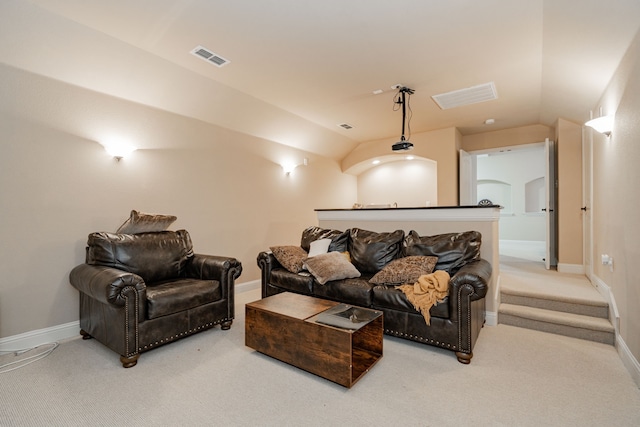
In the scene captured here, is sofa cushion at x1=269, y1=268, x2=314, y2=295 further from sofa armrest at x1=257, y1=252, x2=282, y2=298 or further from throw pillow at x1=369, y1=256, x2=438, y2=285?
throw pillow at x1=369, y1=256, x2=438, y2=285

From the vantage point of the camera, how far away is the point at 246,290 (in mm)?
4715

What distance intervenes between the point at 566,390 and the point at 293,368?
1.89 metres

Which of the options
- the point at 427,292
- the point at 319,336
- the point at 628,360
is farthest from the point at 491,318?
the point at 319,336

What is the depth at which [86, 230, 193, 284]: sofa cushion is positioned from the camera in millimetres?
2887

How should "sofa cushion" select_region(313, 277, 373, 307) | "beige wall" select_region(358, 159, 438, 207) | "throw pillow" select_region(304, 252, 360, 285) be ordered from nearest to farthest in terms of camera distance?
"sofa cushion" select_region(313, 277, 373, 307) → "throw pillow" select_region(304, 252, 360, 285) → "beige wall" select_region(358, 159, 438, 207)

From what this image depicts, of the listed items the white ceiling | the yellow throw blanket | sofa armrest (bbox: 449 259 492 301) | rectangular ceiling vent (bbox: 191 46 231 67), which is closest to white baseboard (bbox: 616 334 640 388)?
sofa armrest (bbox: 449 259 492 301)

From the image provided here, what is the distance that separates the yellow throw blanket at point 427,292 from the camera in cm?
256

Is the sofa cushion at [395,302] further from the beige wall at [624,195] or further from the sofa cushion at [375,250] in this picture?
the beige wall at [624,195]

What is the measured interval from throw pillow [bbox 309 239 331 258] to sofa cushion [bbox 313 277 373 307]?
58 centimetres

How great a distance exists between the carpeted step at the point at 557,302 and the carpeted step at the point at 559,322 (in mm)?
50

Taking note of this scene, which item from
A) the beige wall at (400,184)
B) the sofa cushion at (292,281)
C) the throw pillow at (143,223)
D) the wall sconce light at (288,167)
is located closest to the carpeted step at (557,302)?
the sofa cushion at (292,281)

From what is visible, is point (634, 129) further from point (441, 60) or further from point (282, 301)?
point (282, 301)

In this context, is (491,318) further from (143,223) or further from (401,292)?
(143,223)

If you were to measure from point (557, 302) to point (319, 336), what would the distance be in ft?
9.06
